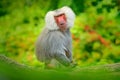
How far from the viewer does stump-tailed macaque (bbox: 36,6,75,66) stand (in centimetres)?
242

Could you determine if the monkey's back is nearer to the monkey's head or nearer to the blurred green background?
the monkey's head

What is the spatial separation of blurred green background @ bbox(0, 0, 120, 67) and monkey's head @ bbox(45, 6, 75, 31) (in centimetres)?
130

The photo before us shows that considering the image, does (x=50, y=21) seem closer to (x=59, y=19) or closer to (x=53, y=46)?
(x=59, y=19)

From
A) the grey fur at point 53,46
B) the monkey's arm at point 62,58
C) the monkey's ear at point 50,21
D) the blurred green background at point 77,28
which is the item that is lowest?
the monkey's arm at point 62,58

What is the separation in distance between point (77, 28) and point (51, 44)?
71.3 inches

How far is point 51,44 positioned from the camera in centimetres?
248

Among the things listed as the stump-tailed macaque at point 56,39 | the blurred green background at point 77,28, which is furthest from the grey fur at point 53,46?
the blurred green background at point 77,28

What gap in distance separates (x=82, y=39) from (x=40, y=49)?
1698 mm

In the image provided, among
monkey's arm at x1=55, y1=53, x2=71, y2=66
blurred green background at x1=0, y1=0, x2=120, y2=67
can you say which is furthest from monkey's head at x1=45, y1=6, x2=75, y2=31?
blurred green background at x1=0, y1=0, x2=120, y2=67

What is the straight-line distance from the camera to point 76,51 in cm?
409

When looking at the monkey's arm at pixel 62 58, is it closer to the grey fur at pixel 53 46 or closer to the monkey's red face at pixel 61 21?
the grey fur at pixel 53 46

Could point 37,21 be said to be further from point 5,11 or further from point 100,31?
point 100,31

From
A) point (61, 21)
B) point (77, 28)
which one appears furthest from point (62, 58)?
point (77, 28)

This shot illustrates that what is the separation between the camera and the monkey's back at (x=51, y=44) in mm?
2443
